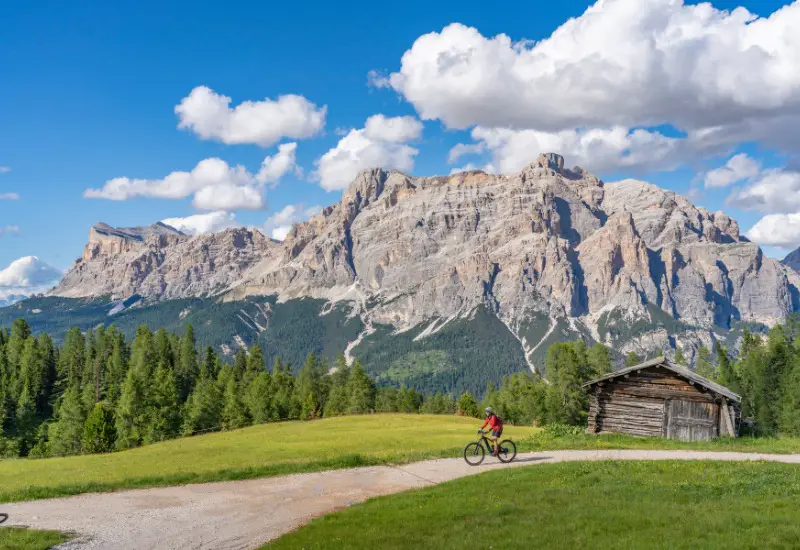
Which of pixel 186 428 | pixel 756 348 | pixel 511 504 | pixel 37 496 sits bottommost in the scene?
pixel 186 428

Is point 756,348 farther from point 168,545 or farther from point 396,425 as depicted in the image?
point 168,545

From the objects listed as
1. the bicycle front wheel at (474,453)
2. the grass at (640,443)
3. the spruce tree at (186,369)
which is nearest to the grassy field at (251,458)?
the bicycle front wheel at (474,453)

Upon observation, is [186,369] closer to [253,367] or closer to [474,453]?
[253,367]

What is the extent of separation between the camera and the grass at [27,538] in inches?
719

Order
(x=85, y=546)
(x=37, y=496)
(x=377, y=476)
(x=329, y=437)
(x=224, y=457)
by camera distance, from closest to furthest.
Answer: (x=85, y=546) < (x=37, y=496) < (x=377, y=476) < (x=224, y=457) < (x=329, y=437)

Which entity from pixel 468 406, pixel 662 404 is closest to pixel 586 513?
pixel 662 404

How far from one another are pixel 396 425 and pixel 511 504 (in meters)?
47.7

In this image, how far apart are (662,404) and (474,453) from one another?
23.6 metres

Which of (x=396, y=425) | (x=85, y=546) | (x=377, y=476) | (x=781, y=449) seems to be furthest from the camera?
(x=396, y=425)

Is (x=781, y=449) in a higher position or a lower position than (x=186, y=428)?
higher

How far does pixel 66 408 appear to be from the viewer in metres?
91.1

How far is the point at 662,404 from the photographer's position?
48.6 metres

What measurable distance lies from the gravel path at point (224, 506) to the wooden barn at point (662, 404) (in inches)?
533

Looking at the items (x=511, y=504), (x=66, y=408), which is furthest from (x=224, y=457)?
(x=66, y=408)
